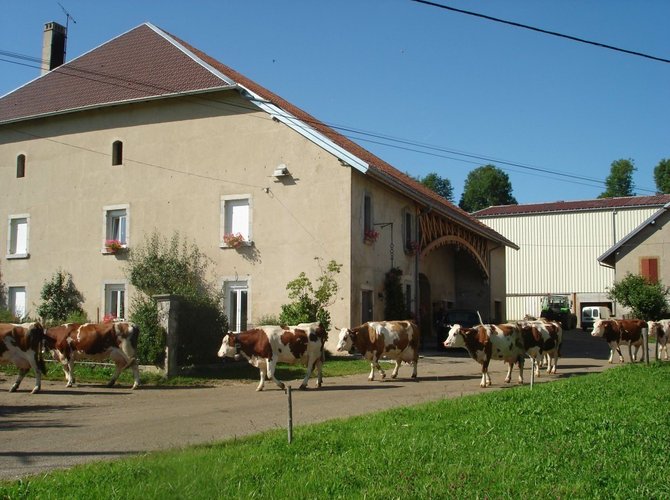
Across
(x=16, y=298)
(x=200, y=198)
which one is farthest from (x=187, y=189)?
(x=16, y=298)

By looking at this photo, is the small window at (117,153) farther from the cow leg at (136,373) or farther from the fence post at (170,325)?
the cow leg at (136,373)

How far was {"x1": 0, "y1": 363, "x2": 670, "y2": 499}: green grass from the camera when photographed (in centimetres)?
610

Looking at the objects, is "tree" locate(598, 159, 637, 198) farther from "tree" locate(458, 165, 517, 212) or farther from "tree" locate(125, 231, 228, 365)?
"tree" locate(125, 231, 228, 365)

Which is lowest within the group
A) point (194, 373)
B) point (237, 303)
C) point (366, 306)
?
point (194, 373)

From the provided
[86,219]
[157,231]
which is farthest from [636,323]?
[86,219]

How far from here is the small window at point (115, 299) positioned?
2723cm

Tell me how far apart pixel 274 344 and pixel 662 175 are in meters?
93.4

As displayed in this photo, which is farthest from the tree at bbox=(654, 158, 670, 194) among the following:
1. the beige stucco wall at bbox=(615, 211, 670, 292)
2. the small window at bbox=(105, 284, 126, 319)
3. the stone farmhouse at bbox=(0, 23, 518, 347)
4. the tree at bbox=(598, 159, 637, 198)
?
the small window at bbox=(105, 284, 126, 319)

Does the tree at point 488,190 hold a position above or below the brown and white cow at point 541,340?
above

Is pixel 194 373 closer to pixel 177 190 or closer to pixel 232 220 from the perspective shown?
pixel 232 220

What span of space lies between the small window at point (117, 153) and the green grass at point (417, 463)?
68.3 feet

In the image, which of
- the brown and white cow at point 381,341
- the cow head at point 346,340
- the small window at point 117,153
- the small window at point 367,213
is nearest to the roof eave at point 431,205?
the small window at point 367,213

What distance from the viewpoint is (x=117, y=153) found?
2823 cm

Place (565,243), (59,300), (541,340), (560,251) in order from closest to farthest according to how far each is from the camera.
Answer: (541,340), (59,300), (565,243), (560,251)
